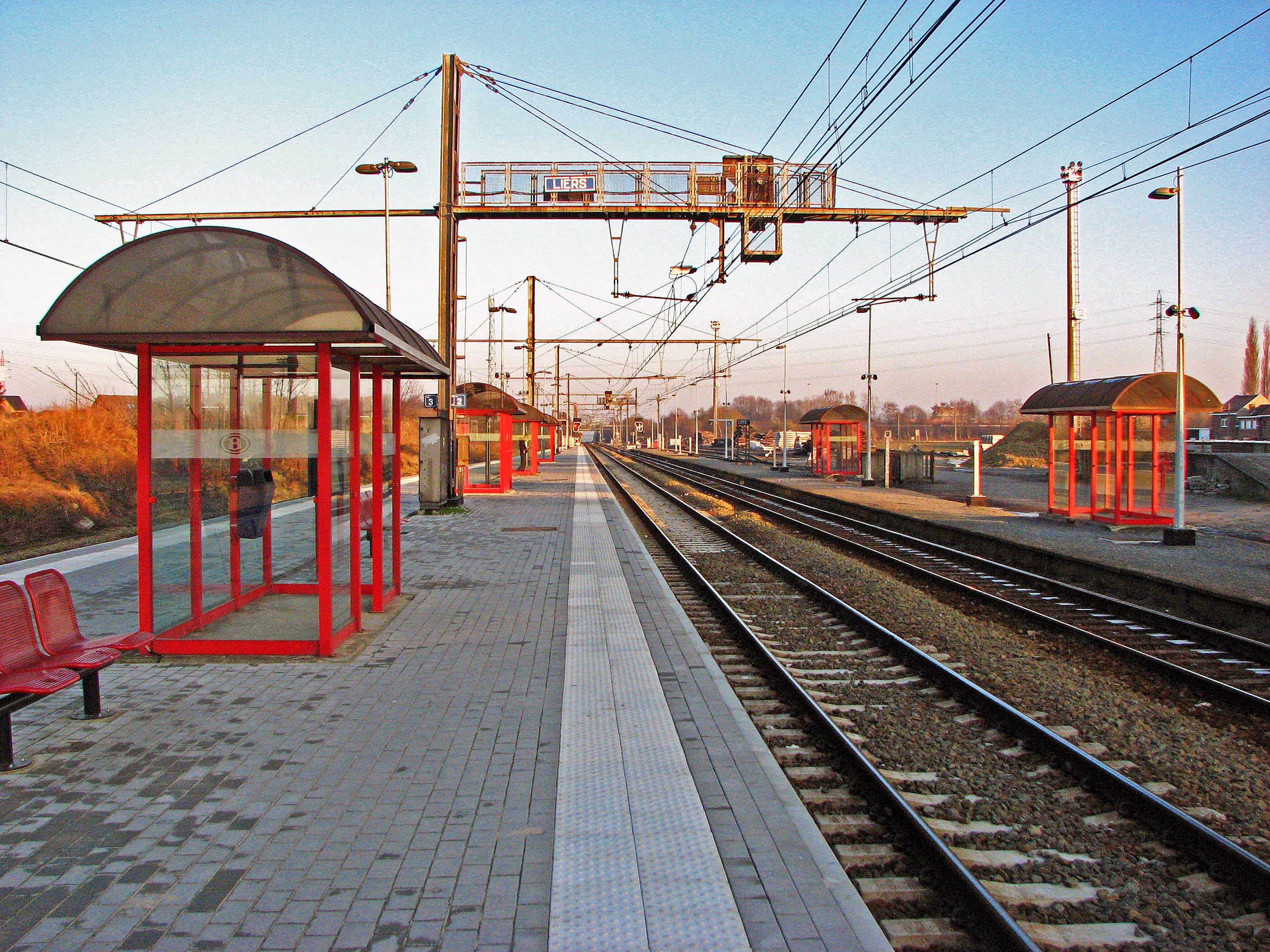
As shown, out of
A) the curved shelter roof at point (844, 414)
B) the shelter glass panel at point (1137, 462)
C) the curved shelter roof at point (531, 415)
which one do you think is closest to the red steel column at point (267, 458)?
the shelter glass panel at point (1137, 462)

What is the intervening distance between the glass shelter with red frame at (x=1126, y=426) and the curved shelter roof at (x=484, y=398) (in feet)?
44.2

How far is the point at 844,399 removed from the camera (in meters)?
121

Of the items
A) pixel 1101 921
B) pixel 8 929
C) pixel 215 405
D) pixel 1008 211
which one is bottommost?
pixel 1101 921

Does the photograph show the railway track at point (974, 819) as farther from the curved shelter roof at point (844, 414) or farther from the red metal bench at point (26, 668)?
the curved shelter roof at point (844, 414)

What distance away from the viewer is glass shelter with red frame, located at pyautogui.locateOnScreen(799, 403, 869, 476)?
113ft

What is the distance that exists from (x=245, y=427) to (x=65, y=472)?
53.9 ft

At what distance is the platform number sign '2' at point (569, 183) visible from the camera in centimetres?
1897

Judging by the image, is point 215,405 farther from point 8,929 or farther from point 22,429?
point 22,429

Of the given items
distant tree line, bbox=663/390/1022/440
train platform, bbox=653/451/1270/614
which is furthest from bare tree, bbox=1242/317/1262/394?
train platform, bbox=653/451/1270/614

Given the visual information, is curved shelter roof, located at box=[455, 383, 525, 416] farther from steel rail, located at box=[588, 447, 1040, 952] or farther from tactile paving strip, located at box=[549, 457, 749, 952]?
tactile paving strip, located at box=[549, 457, 749, 952]

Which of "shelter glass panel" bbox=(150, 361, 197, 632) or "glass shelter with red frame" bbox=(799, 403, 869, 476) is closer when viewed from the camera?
"shelter glass panel" bbox=(150, 361, 197, 632)

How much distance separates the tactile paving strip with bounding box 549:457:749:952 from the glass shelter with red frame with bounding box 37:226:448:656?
2.53 m

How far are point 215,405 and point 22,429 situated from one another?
1701cm

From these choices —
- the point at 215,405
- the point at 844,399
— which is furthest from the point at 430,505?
the point at 844,399
